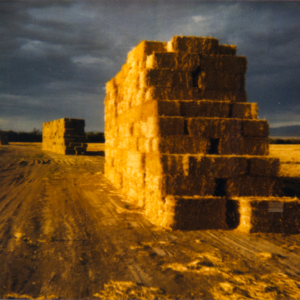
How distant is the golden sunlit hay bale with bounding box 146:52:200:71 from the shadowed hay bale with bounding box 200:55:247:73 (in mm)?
194

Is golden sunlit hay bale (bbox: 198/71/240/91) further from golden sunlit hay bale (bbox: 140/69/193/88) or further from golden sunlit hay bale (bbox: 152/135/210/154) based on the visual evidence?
golden sunlit hay bale (bbox: 152/135/210/154)

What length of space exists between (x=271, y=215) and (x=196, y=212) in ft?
3.91

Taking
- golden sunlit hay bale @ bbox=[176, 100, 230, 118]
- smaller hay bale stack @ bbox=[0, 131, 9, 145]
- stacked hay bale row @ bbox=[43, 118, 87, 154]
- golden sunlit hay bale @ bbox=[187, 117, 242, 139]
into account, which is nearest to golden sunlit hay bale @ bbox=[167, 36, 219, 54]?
golden sunlit hay bale @ bbox=[176, 100, 230, 118]

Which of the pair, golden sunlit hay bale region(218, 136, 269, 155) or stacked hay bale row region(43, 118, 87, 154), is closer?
golden sunlit hay bale region(218, 136, 269, 155)

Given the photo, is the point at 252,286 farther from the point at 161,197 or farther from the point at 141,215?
the point at 141,215

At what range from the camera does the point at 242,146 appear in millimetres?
4852

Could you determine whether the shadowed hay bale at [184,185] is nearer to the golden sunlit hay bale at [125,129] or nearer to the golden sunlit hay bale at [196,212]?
the golden sunlit hay bale at [196,212]

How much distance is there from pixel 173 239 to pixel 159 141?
1.74 m

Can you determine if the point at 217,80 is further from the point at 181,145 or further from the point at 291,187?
the point at 291,187

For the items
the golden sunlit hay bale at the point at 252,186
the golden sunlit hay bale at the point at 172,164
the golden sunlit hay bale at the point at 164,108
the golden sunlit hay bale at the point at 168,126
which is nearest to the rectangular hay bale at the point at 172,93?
the golden sunlit hay bale at the point at 164,108

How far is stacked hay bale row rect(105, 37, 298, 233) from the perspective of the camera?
173 inches

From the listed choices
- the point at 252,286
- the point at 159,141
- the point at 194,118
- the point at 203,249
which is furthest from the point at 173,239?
the point at 194,118

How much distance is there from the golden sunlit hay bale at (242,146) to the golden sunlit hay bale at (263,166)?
350 mm

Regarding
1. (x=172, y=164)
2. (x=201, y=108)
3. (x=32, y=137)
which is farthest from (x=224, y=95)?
(x=32, y=137)
